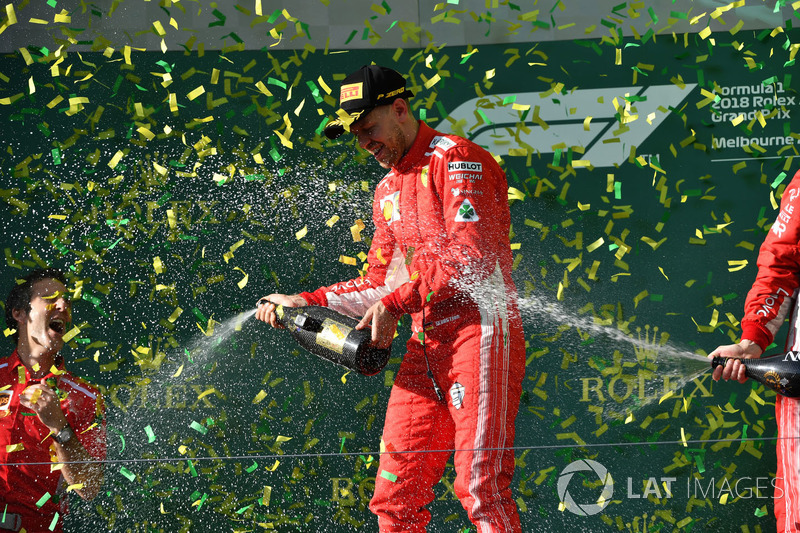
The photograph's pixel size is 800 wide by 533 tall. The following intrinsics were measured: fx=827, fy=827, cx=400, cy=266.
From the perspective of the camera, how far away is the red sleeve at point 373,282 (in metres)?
2.51

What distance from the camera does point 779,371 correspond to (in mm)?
1965

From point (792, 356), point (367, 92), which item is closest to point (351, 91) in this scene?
point (367, 92)

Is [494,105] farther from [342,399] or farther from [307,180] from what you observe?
[342,399]

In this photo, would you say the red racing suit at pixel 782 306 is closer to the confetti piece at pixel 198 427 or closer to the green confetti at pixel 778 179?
the green confetti at pixel 778 179

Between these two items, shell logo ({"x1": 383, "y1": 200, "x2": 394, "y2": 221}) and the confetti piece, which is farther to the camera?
the confetti piece

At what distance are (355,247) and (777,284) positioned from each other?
1.32m

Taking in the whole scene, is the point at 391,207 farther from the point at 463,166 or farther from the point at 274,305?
the point at 274,305

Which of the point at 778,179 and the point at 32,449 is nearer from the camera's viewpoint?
the point at 32,449

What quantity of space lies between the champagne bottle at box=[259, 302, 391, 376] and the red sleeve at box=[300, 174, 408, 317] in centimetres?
13

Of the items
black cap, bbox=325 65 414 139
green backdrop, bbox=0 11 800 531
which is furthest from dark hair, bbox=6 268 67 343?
black cap, bbox=325 65 414 139

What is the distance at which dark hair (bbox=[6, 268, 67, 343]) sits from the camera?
2.73 m

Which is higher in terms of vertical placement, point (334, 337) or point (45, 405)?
point (334, 337)

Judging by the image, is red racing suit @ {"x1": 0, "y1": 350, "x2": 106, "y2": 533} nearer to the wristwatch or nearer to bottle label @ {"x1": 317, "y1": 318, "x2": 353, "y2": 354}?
the wristwatch
